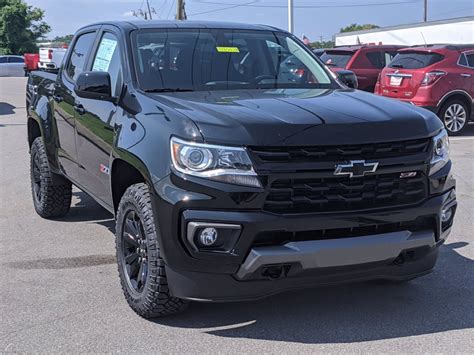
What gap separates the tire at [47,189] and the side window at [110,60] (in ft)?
4.49

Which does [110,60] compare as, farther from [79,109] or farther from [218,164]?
[218,164]

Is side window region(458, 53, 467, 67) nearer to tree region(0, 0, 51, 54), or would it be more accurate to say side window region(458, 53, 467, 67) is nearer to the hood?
the hood

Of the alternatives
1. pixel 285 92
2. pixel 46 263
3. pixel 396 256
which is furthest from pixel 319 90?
pixel 46 263

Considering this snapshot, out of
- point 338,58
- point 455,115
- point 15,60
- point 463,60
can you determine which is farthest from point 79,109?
point 15,60

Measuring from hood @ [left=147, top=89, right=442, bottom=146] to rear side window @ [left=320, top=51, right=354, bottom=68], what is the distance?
38.8 feet

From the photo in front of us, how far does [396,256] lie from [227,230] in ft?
3.30

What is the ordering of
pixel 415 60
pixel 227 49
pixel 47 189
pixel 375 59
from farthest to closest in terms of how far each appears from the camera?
1. pixel 375 59
2. pixel 415 60
3. pixel 47 189
4. pixel 227 49

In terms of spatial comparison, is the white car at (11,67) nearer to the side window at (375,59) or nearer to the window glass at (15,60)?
the window glass at (15,60)

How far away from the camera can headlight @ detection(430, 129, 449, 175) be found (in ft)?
12.9

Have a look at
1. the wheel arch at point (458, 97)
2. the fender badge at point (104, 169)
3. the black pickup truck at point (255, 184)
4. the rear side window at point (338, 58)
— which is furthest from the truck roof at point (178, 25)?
the rear side window at point (338, 58)

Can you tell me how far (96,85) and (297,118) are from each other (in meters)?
1.59

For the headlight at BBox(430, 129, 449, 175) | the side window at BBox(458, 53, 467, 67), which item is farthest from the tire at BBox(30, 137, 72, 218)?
the side window at BBox(458, 53, 467, 67)

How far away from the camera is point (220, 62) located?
4867 mm

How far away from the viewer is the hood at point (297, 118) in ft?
11.5
